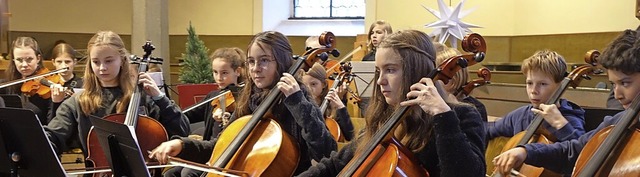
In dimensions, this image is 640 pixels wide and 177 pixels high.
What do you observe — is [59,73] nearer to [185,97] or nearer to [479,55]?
[185,97]

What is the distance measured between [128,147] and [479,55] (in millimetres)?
1043

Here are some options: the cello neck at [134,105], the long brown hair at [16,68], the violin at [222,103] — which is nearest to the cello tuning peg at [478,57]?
the cello neck at [134,105]

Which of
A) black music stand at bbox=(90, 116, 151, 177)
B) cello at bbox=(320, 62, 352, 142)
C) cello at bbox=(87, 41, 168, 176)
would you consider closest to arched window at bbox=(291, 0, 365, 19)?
cello at bbox=(320, 62, 352, 142)

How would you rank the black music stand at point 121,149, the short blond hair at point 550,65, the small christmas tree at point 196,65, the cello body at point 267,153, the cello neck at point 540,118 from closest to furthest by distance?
the black music stand at point 121,149 < the cello body at point 267,153 < the cello neck at point 540,118 < the short blond hair at point 550,65 < the small christmas tree at point 196,65

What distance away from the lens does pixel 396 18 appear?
8.32 m

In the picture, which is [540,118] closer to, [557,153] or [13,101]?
[557,153]

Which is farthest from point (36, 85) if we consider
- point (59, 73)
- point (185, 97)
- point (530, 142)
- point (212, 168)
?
point (530, 142)

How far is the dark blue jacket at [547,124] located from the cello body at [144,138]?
139 centimetres

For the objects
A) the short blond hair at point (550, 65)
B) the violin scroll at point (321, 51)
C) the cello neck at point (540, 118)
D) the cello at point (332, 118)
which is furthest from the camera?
the cello at point (332, 118)

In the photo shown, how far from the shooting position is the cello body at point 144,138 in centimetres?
296

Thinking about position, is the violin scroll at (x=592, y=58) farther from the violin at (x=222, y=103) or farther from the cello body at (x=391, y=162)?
the violin at (x=222, y=103)

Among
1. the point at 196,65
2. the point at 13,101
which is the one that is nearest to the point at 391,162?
the point at 13,101

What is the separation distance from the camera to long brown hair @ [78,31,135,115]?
318 centimetres

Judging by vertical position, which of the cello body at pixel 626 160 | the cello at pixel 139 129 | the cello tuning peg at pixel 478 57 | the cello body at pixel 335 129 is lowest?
the cello body at pixel 335 129
